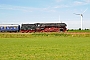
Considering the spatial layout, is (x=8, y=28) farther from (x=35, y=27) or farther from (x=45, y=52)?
(x=45, y=52)

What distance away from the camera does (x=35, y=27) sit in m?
72.6

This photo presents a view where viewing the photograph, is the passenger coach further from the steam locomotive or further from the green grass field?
the green grass field

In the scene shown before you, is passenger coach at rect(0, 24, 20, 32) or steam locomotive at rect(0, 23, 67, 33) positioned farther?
passenger coach at rect(0, 24, 20, 32)

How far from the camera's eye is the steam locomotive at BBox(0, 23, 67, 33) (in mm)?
72562

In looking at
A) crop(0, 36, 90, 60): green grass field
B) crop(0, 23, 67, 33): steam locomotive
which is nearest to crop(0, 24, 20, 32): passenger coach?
crop(0, 23, 67, 33): steam locomotive

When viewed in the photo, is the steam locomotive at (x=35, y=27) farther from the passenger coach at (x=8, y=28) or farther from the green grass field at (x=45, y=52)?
the green grass field at (x=45, y=52)

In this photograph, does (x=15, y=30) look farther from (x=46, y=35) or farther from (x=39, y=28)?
(x=46, y=35)

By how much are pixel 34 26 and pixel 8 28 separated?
8.98 metres

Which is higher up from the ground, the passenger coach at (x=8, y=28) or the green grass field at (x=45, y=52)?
the passenger coach at (x=8, y=28)

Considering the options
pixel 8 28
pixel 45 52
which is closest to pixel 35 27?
pixel 8 28

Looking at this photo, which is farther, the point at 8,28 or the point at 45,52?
the point at 8,28

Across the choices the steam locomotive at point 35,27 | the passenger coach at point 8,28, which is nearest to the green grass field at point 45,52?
the steam locomotive at point 35,27

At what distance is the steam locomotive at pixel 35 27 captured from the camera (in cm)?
7256

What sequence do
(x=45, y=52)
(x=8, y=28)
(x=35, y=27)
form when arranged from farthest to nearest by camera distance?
(x=8, y=28), (x=35, y=27), (x=45, y=52)
